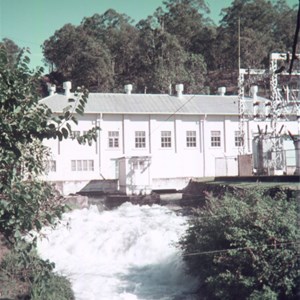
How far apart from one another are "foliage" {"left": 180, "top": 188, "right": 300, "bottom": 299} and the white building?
74.3 feet

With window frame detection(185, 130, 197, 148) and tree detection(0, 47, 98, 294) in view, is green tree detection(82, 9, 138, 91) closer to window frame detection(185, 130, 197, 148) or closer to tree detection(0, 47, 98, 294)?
window frame detection(185, 130, 197, 148)

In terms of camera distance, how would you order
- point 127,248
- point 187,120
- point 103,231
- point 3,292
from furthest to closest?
point 187,120, point 103,231, point 127,248, point 3,292

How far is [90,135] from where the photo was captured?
5.32 m

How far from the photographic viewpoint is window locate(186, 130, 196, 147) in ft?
121

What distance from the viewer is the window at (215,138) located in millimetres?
37438

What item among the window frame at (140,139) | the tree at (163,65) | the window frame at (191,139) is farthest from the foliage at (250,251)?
the tree at (163,65)

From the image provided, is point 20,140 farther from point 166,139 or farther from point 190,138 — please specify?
point 190,138

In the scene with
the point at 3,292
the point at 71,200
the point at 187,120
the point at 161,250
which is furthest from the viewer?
the point at 187,120

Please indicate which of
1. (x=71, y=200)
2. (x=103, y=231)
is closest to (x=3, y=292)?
(x=103, y=231)

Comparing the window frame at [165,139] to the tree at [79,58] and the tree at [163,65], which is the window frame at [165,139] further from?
the tree at [163,65]

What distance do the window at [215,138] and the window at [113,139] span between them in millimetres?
7618

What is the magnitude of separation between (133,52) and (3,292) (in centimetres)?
4893

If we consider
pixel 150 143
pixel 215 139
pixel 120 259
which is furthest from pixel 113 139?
pixel 120 259

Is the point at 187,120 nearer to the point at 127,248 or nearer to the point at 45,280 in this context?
the point at 127,248
